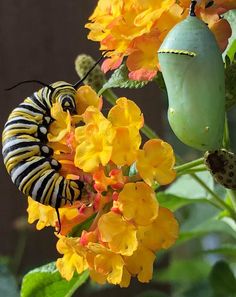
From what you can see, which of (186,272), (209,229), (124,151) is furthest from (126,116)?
(186,272)

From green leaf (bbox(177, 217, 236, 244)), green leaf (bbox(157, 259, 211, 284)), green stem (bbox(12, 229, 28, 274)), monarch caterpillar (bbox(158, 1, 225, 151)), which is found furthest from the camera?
green stem (bbox(12, 229, 28, 274))

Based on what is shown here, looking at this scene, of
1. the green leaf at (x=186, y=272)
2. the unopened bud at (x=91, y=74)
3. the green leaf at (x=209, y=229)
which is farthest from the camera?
the green leaf at (x=186, y=272)

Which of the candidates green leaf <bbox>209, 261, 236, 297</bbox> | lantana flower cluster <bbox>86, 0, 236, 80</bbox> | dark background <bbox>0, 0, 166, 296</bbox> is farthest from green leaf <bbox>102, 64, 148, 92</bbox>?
dark background <bbox>0, 0, 166, 296</bbox>

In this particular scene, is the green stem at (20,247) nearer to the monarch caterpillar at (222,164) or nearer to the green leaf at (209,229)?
the green leaf at (209,229)

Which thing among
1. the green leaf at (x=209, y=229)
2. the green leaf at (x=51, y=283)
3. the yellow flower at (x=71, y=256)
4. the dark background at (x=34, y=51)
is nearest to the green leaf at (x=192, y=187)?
the green leaf at (x=209, y=229)

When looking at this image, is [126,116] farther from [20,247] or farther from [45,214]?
[20,247]

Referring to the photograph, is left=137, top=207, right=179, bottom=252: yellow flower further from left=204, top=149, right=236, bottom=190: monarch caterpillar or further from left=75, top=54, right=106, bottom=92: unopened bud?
left=75, top=54, right=106, bottom=92: unopened bud
